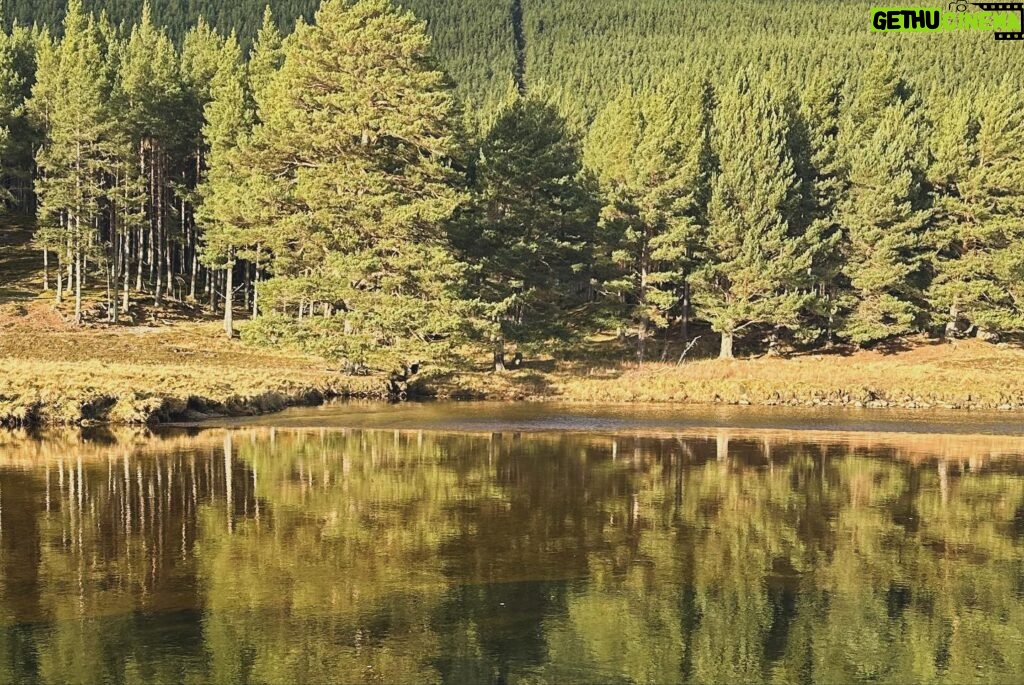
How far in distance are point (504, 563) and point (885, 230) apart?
165ft

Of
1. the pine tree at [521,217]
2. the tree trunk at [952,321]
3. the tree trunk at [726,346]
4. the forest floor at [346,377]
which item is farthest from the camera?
the tree trunk at [952,321]

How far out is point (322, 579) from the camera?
17.0m

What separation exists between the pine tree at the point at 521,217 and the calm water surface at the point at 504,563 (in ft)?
67.1

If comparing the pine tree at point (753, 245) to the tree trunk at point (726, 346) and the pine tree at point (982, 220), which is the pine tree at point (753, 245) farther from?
A: the pine tree at point (982, 220)

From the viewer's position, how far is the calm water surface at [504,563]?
1351 cm

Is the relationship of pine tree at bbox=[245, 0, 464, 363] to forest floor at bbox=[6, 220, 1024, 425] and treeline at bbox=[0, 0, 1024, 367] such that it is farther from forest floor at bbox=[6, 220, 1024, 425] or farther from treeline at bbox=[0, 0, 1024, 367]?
forest floor at bbox=[6, 220, 1024, 425]

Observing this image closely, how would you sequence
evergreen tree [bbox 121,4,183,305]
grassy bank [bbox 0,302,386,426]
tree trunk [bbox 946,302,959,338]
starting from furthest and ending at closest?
A: evergreen tree [bbox 121,4,183,305], tree trunk [bbox 946,302,959,338], grassy bank [bbox 0,302,386,426]

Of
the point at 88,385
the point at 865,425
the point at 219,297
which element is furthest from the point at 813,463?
the point at 219,297

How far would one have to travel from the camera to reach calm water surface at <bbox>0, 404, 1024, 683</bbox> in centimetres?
1351

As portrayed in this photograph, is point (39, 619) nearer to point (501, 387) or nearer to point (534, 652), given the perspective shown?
point (534, 652)

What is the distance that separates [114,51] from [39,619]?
86583 mm

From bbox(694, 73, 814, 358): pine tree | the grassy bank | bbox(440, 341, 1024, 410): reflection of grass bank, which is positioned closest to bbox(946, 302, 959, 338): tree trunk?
bbox(440, 341, 1024, 410): reflection of grass bank

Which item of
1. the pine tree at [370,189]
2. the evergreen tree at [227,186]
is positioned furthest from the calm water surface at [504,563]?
the evergreen tree at [227,186]

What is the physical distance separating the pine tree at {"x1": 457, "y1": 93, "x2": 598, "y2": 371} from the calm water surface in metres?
20.4
